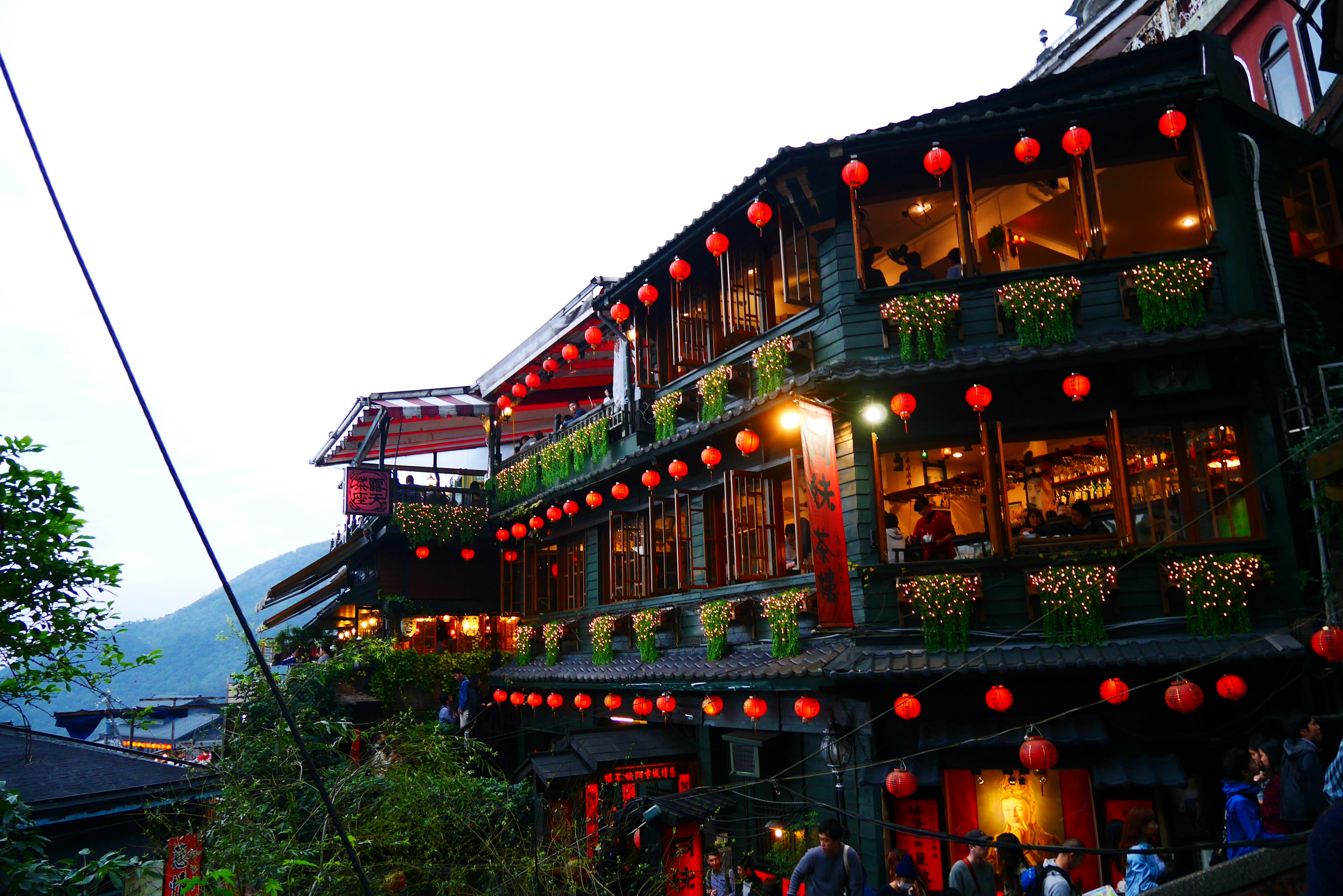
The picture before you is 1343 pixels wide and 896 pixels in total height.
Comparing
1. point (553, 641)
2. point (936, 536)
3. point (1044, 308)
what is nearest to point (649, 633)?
point (553, 641)

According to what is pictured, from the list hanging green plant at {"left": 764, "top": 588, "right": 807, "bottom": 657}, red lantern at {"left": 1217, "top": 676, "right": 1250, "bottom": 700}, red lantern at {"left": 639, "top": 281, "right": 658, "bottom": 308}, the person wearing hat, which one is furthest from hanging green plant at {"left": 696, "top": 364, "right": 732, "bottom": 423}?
red lantern at {"left": 1217, "top": 676, "right": 1250, "bottom": 700}

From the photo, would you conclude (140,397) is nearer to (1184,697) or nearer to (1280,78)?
(1184,697)

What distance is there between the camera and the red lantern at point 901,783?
10.5 meters

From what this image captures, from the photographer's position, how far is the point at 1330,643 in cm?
926

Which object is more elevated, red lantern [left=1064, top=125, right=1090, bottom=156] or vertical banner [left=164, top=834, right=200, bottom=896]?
red lantern [left=1064, top=125, right=1090, bottom=156]

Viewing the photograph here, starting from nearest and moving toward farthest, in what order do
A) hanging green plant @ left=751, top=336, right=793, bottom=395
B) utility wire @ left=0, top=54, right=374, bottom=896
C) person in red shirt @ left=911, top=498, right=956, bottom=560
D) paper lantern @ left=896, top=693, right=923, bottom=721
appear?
1. utility wire @ left=0, top=54, right=374, bottom=896
2. paper lantern @ left=896, top=693, right=923, bottom=721
3. person in red shirt @ left=911, top=498, right=956, bottom=560
4. hanging green plant @ left=751, top=336, right=793, bottom=395

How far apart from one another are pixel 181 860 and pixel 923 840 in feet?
28.9

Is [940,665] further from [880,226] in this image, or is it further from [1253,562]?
[880,226]

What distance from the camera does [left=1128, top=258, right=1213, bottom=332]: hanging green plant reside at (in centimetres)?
1143

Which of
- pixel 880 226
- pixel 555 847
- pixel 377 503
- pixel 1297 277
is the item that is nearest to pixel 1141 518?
pixel 1297 277

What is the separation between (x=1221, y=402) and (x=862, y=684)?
5720 millimetres

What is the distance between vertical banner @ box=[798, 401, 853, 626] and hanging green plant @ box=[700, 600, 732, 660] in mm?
2625

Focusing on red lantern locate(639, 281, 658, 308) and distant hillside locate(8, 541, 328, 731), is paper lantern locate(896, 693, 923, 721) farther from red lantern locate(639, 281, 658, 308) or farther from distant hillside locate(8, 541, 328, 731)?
distant hillside locate(8, 541, 328, 731)

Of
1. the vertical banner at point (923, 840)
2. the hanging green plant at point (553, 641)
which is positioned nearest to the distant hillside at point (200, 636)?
the hanging green plant at point (553, 641)
